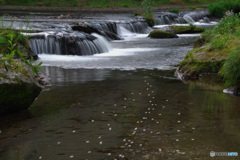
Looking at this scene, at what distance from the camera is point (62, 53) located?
1642 cm

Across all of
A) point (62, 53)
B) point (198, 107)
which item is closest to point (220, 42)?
point (198, 107)

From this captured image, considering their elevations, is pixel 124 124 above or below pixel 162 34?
above

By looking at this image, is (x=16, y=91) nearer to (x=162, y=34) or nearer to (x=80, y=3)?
(x=162, y=34)

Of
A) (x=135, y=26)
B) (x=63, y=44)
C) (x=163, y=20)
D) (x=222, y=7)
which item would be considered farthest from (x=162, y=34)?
(x=222, y=7)

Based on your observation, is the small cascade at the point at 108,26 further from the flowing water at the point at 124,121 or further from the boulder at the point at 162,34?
the flowing water at the point at 124,121

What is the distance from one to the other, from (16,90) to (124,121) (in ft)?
7.31

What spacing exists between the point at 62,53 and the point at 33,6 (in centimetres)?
3509

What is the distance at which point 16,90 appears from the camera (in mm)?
6016

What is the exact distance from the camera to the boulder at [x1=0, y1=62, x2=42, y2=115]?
5.80 meters

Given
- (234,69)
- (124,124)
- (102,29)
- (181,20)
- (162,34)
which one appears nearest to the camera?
(124,124)

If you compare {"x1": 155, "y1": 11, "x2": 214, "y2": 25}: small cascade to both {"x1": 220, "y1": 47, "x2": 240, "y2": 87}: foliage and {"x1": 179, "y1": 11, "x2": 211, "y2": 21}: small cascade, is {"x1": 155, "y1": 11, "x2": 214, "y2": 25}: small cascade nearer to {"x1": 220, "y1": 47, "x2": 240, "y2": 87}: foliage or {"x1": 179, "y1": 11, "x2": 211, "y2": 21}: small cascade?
{"x1": 179, "y1": 11, "x2": 211, "y2": 21}: small cascade

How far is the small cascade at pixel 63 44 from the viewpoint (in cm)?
1630

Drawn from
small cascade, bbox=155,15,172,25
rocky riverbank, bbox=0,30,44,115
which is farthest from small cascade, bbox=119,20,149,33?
rocky riverbank, bbox=0,30,44,115

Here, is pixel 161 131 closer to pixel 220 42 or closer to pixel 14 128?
pixel 14 128
